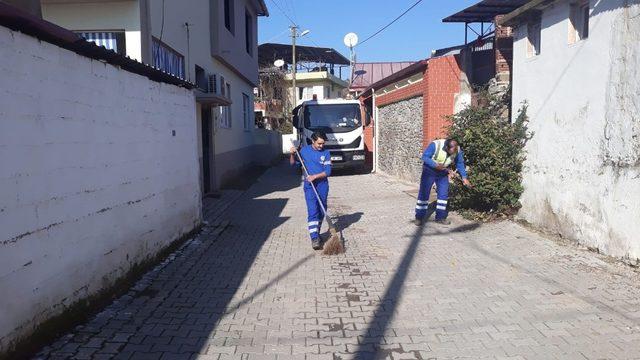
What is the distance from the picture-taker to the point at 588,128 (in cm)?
665

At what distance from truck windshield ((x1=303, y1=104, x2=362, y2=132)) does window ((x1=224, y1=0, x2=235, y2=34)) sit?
12.8 feet

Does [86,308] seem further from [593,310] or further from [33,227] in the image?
[593,310]

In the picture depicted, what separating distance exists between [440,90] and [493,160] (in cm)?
418

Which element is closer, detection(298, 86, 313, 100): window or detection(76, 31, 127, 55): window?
detection(76, 31, 127, 55): window

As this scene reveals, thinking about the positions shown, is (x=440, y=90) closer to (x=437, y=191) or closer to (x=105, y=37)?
(x=437, y=191)

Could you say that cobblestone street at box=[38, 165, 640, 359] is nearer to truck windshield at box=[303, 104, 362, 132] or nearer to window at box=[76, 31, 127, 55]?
window at box=[76, 31, 127, 55]

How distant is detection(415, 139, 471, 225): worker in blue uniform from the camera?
28.5 feet

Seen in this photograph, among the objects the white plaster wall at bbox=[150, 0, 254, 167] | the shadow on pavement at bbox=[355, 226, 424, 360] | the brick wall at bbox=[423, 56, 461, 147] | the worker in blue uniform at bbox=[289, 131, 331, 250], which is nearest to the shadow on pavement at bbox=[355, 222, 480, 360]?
the shadow on pavement at bbox=[355, 226, 424, 360]

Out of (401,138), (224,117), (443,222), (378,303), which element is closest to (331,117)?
(401,138)

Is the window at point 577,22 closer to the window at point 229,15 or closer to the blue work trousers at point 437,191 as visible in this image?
the blue work trousers at point 437,191

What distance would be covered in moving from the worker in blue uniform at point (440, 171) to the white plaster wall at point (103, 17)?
205 inches

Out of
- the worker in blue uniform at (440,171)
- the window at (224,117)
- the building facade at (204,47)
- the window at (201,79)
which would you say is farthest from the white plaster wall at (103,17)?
the window at (224,117)

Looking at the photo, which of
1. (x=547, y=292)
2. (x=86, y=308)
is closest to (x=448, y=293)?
(x=547, y=292)

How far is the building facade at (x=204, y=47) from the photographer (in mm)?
9109
